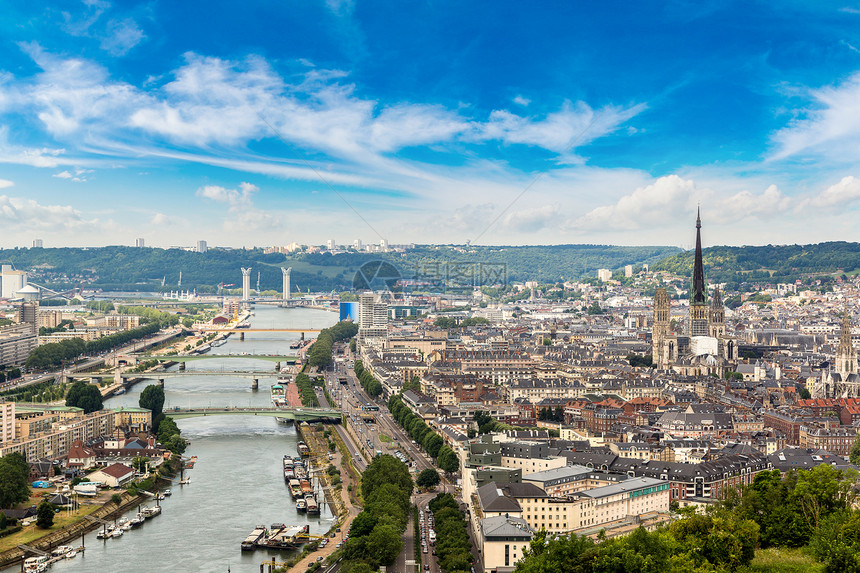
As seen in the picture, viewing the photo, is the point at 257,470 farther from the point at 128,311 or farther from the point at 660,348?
the point at 128,311

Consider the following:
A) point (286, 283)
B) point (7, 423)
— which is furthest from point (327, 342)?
point (286, 283)

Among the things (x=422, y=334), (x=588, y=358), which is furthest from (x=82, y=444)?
(x=422, y=334)

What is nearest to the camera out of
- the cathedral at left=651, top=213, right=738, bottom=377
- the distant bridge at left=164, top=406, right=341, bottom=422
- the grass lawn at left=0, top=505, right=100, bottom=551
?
the grass lawn at left=0, top=505, right=100, bottom=551

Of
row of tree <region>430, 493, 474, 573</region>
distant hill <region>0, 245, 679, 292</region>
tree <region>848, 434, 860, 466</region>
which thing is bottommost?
row of tree <region>430, 493, 474, 573</region>

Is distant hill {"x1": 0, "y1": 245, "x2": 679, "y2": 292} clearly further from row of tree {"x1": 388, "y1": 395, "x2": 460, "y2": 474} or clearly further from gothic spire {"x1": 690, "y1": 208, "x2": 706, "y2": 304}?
row of tree {"x1": 388, "y1": 395, "x2": 460, "y2": 474}

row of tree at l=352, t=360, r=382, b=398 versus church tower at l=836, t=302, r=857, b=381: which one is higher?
church tower at l=836, t=302, r=857, b=381

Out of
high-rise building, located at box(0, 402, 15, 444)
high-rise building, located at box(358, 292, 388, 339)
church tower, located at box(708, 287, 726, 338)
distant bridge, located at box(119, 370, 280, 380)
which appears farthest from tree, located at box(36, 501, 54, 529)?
high-rise building, located at box(358, 292, 388, 339)

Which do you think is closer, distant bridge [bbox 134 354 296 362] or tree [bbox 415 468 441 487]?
tree [bbox 415 468 441 487]

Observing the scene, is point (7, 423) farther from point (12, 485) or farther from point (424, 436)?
point (424, 436)
